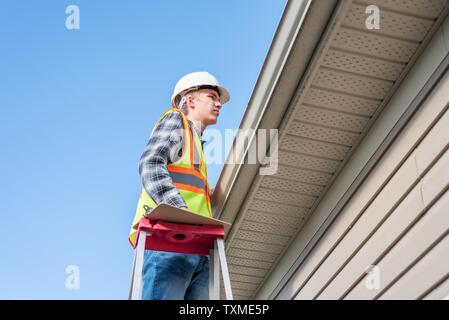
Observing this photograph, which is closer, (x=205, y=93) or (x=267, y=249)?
(x=205, y=93)

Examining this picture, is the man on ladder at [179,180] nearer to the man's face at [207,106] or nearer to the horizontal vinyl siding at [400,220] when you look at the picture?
the man's face at [207,106]

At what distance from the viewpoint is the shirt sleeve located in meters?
3.11

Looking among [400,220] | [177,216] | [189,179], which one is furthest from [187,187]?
[400,220]

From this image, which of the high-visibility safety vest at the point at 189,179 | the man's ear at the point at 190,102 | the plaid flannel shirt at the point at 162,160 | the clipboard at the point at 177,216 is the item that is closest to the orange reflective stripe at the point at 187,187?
the high-visibility safety vest at the point at 189,179

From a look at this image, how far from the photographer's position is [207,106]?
395 centimetres

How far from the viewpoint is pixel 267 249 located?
5484 millimetres

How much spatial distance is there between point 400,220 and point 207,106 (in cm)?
136

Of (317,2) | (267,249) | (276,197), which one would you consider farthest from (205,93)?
(267,249)

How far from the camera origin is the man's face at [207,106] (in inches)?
154

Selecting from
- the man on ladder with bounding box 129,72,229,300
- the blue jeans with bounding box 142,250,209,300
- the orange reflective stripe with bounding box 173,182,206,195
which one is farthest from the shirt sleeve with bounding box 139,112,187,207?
the blue jeans with bounding box 142,250,209,300

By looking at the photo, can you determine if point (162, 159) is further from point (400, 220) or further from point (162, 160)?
point (400, 220)
